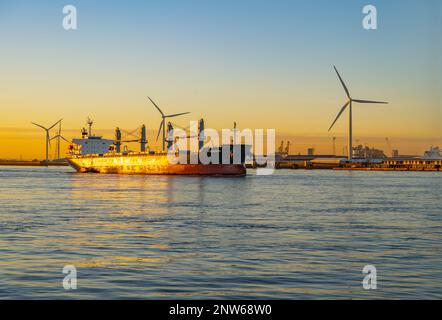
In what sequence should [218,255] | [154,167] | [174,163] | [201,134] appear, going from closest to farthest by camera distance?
[218,255] → [174,163] → [154,167] → [201,134]

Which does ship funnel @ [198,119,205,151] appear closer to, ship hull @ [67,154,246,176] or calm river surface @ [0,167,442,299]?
ship hull @ [67,154,246,176]

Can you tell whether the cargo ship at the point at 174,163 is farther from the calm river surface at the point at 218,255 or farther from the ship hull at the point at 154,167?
the calm river surface at the point at 218,255

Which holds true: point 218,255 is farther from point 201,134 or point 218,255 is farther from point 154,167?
point 201,134

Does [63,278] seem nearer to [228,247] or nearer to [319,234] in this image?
[228,247]

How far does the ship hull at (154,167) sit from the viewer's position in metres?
152

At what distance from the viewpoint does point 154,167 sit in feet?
555

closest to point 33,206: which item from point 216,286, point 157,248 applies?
point 157,248

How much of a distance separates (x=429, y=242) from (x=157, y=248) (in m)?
13.8

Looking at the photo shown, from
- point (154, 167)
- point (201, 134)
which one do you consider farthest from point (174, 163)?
point (201, 134)

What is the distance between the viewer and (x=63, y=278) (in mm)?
19016

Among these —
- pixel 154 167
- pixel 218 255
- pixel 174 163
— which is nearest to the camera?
pixel 218 255

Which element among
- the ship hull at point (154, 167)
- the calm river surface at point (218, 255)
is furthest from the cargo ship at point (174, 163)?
the calm river surface at point (218, 255)

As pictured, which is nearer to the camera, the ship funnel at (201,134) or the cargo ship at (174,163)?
the cargo ship at (174,163)
